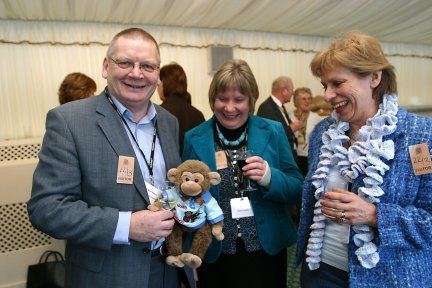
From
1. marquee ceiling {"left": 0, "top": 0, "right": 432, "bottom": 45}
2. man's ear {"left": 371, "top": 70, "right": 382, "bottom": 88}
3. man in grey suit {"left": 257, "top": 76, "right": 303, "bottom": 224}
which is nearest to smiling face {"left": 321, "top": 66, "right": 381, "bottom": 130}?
man's ear {"left": 371, "top": 70, "right": 382, "bottom": 88}

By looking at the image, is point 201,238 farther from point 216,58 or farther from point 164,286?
point 216,58

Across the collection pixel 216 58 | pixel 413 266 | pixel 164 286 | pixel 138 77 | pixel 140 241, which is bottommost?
pixel 164 286

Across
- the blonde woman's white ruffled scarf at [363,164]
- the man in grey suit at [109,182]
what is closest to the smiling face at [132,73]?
the man in grey suit at [109,182]

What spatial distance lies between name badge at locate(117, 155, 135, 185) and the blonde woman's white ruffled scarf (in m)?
0.76

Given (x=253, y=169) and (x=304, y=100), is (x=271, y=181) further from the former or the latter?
(x=304, y=100)

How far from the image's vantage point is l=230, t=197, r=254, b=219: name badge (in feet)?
5.17

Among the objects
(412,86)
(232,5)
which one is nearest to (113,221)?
(232,5)

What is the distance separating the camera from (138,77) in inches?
51.6

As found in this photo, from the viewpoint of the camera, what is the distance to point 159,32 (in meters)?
4.53

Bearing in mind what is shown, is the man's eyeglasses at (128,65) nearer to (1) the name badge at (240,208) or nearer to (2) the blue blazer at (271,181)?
(2) the blue blazer at (271,181)

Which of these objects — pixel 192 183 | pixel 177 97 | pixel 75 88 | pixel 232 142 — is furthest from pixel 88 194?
pixel 177 97

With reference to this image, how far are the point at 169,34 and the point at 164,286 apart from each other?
12.7 feet

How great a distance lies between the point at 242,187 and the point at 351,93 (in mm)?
675

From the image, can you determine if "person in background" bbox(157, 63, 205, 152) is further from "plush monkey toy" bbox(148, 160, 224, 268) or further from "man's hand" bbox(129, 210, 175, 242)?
"man's hand" bbox(129, 210, 175, 242)
